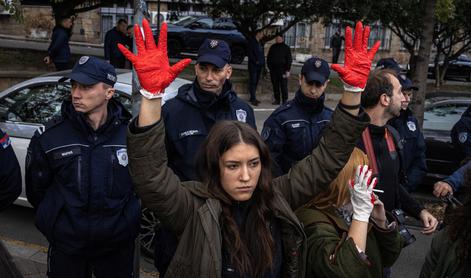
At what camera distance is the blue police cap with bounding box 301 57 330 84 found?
3.94m

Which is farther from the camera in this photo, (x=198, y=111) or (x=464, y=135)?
(x=464, y=135)

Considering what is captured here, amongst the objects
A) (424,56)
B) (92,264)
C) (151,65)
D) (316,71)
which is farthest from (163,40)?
(424,56)

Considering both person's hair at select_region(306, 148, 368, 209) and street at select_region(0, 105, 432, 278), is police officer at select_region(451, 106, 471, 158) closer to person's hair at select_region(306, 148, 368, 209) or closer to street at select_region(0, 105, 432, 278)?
street at select_region(0, 105, 432, 278)

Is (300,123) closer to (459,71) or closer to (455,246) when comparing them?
(455,246)

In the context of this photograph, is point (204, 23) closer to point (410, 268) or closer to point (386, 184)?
point (410, 268)

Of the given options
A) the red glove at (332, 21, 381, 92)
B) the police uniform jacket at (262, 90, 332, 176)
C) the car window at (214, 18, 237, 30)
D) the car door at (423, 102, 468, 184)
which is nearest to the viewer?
the red glove at (332, 21, 381, 92)

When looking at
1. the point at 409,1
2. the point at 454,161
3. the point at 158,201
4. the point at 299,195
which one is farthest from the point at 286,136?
the point at 409,1

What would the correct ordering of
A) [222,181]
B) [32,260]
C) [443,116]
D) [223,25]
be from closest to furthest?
[222,181] → [32,260] → [443,116] → [223,25]

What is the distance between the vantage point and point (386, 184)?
10.7ft

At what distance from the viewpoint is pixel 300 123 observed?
3.87 metres

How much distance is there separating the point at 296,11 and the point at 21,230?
1085 centimetres

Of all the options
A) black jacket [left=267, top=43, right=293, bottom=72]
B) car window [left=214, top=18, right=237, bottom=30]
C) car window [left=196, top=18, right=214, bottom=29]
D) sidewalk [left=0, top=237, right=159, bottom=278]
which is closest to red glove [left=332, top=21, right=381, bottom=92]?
sidewalk [left=0, top=237, right=159, bottom=278]

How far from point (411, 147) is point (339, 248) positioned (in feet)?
8.96

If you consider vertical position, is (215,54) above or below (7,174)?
above
